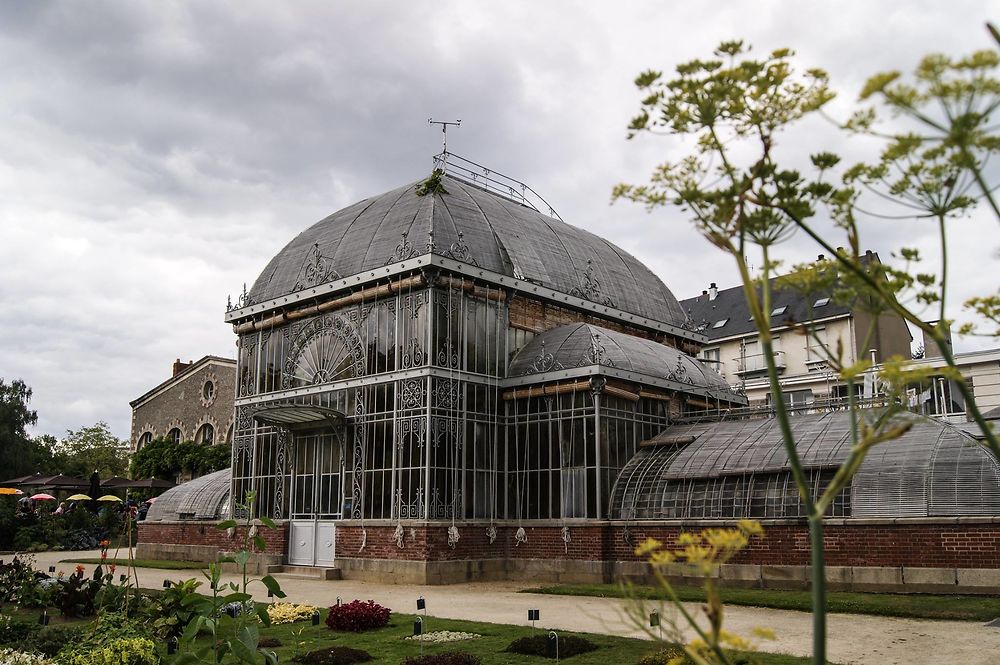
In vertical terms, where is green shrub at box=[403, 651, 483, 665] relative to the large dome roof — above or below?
below

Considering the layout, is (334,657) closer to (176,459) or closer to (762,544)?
(762,544)

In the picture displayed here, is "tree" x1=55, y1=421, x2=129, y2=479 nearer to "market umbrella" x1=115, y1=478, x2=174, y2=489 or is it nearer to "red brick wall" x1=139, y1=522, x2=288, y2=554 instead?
"market umbrella" x1=115, y1=478, x2=174, y2=489

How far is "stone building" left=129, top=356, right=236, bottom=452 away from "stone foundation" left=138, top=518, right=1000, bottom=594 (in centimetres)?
2265

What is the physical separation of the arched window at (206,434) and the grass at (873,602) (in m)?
37.6

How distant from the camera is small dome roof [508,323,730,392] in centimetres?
2450

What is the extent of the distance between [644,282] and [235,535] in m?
16.7

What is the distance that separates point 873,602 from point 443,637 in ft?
26.0

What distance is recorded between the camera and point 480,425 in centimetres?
2483

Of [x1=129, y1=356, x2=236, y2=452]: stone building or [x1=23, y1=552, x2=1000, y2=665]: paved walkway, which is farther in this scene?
[x1=129, y1=356, x2=236, y2=452]: stone building

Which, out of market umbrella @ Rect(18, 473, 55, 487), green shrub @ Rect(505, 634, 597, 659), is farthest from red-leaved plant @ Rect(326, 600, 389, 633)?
market umbrella @ Rect(18, 473, 55, 487)

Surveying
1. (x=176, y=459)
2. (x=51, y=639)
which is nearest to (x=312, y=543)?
(x=51, y=639)

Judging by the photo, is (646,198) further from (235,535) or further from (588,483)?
(235,535)

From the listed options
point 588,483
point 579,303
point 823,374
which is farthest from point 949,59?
point 823,374

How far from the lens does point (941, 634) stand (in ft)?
41.7
